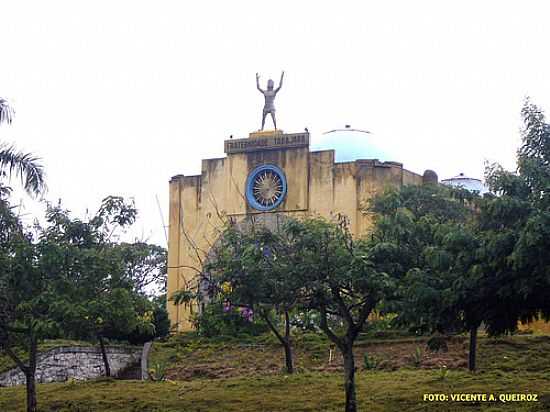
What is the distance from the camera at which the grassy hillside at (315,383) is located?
19844 mm

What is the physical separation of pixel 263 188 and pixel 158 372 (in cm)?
1180

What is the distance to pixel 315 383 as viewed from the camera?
22.3 m

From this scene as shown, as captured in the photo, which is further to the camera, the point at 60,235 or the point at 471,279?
the point at 60,235

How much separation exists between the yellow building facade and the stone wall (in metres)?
4.97

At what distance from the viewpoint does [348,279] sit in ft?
59.0

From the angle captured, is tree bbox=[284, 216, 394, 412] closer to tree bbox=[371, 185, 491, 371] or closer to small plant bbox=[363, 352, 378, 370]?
tree bbox=[371, 185, 491, 371]

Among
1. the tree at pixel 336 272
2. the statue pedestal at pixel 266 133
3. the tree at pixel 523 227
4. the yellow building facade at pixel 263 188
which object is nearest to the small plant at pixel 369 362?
the tree at pixel 336 272

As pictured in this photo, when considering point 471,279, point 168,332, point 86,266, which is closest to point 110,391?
point 86,266

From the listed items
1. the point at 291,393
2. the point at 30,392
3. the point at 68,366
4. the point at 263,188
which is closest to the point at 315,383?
the point at 291,393

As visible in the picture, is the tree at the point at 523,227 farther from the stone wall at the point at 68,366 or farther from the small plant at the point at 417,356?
the stone wall at the point at 68,366

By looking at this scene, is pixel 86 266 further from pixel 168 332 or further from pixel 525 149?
pixel 168 332

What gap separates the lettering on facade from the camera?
37.4 meters

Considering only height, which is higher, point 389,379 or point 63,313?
point 63,313

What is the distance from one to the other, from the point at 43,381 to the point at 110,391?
7476 millimetres
